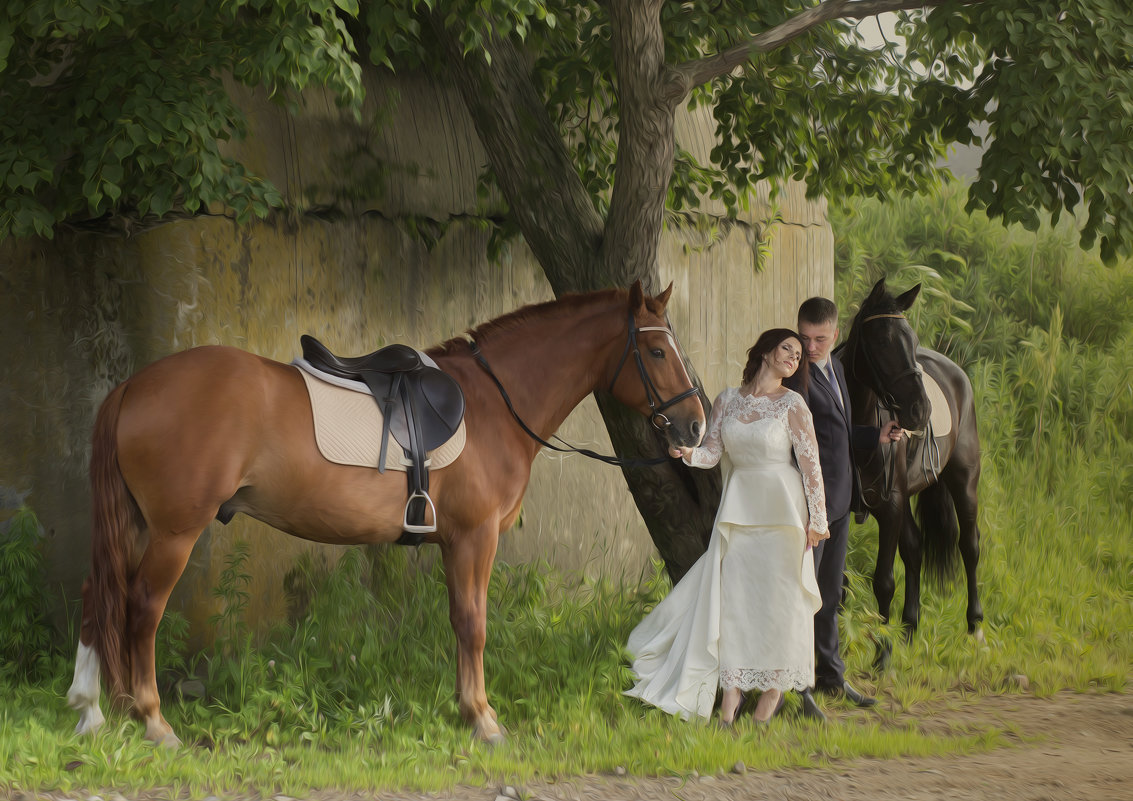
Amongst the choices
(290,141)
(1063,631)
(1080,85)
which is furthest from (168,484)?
(1063,631)

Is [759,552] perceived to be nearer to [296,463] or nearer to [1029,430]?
[296,463]

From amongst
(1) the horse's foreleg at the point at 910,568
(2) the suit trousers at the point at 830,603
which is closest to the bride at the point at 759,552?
(2) the suit trousers at the point at 830,603

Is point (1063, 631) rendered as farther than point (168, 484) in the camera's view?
Yes

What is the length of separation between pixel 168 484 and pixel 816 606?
10.5ft

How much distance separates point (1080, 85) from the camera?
17.8 ft

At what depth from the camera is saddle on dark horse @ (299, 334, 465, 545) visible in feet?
16.8

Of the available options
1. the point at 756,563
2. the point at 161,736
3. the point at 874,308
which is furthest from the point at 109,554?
the point at 874,308

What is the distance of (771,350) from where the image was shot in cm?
542

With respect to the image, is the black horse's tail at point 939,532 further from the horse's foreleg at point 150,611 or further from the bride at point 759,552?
the horse's foreleg at point 150,611

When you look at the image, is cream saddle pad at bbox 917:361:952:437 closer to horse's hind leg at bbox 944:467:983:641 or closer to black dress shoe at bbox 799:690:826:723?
horse's hind leg at bbox 944:467:983:641

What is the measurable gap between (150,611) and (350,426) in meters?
1.20

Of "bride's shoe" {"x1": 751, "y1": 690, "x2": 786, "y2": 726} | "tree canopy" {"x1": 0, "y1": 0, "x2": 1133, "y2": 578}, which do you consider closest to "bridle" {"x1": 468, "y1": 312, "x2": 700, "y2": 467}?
"tree canopy" {"x1": 0, "y1": 0, "x2": 1133, "y2": 578}

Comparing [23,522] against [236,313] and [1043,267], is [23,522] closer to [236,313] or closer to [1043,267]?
[236,313]

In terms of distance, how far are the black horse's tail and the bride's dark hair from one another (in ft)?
8.26
